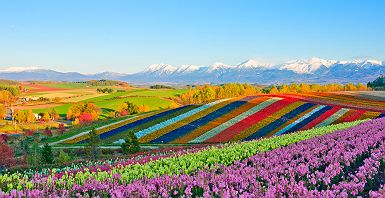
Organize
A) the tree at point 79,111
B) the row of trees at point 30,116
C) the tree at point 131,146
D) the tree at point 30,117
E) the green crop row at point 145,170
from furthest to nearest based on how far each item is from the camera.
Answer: the tree at point 30,117
the tree at point 79,111
the row of trees at point 30,116
the tree at point 131,146
the green crop row at point 145,170

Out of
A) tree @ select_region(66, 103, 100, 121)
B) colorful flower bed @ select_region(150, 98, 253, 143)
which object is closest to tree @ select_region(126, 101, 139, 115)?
tree @ select_region(66, 103, 100, 121)

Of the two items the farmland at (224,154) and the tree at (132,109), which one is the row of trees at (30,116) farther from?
the farmland at (224,154)

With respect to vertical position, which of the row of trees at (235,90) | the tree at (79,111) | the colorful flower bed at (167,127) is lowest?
the tree at (79,111)

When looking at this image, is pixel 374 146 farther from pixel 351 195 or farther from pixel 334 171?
pixel 351 195

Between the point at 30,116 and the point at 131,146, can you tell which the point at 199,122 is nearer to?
the point at 131,146

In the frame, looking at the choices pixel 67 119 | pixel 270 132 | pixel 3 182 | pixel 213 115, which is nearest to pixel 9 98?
pixel 67 119

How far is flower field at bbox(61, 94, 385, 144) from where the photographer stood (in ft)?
157

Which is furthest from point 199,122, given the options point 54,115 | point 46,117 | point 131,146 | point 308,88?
point 308,88

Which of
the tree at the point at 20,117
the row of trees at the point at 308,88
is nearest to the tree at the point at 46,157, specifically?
the tree at the point at 20,117

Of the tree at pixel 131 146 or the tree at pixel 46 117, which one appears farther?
the tree at pixel 46 117

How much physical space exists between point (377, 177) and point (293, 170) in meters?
1.75

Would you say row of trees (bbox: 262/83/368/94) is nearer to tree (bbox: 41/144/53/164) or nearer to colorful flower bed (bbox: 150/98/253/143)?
colorful flower bed (bbox: 150/98/253/143)

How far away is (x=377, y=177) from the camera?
25.4 feet

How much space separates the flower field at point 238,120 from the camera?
4791 cm
